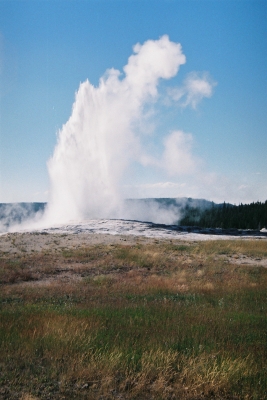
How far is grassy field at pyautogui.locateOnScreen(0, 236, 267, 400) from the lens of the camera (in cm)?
443

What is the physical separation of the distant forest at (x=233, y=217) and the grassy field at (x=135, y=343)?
266 feet

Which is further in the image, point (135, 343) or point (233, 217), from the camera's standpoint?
point (233, 217)

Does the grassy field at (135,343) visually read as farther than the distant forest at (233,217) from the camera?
No

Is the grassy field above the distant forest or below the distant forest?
below

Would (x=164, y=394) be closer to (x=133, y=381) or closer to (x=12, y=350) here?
(x=133, y=381)

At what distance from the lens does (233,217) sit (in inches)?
3767

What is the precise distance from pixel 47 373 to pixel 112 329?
2.05 metres

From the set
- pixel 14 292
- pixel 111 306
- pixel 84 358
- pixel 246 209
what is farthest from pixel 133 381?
pixel 246 209

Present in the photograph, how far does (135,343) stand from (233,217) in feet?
310

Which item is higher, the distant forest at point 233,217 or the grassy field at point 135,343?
the distant forest at point 233,217

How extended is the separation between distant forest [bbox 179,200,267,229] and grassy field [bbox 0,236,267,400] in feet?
266

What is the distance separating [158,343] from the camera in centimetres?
583

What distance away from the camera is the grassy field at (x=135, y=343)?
443 centimetres

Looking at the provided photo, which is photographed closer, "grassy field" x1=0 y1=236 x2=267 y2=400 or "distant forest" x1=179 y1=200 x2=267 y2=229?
"grassy field" x1=0 y1=236 x2=267 y2=400
